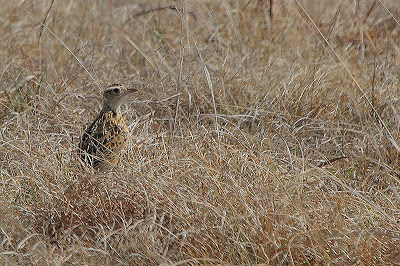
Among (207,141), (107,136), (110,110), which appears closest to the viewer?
(207,141)

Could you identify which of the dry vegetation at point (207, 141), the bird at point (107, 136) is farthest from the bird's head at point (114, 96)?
the dry vegetation at point (207, 141)

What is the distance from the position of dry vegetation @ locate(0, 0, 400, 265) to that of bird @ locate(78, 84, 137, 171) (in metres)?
0.12

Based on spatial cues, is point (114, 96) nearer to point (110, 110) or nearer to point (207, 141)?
point (110, 110)

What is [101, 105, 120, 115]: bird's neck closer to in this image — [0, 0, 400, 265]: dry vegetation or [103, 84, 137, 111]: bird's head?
[103, 84, 137, 111]: bird's head

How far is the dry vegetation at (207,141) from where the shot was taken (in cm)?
370

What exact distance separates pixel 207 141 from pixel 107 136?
77 cm

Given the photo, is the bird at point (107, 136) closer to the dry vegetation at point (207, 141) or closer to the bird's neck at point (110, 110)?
the bird's neck at point (110, 110)

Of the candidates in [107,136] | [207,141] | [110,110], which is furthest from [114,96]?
[207,141]

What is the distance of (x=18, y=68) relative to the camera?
6.23 m

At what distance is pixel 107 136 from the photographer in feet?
16.4

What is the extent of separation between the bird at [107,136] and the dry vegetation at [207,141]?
0.12m

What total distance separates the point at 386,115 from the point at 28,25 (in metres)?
3.87

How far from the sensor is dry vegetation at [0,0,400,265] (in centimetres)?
370

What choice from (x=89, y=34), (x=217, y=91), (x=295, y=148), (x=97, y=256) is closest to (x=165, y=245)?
(x=97, y=256)
